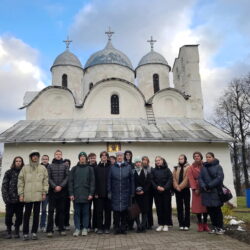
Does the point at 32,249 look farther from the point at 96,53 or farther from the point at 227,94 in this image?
the point at 227,94

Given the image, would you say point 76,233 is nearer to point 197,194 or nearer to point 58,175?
point 58,175

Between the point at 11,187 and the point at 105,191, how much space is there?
2.01 metres

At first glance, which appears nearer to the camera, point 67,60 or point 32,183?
point 32,183

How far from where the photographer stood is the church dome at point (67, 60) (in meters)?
20.2

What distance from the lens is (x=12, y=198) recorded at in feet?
19.3

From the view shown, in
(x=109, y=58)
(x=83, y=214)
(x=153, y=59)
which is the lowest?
(x=83, y=214)

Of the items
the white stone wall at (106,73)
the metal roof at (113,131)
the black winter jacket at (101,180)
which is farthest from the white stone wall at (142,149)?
the white stone wall at (106,73)

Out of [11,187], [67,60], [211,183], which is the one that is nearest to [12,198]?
[11,187]

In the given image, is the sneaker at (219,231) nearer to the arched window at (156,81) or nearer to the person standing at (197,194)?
the person standing at (197,194)

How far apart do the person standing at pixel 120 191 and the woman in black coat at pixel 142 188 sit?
0.25 m

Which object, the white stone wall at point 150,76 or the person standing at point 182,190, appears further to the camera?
the white stone wall at point 150,76

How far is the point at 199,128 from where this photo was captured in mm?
14305

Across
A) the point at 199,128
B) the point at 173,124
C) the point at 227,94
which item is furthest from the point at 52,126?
the point at 227,94

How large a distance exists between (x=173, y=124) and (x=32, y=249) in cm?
1115
